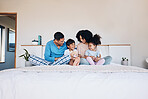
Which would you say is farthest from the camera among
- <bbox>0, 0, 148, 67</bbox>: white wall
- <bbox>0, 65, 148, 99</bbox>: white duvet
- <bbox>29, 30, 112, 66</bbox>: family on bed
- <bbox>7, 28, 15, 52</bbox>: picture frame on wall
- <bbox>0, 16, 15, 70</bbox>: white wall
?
<bbox>7, 28, 15, 52</bbox>: picture frame on wall

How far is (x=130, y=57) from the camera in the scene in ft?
10.4

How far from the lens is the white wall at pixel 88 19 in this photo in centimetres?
337

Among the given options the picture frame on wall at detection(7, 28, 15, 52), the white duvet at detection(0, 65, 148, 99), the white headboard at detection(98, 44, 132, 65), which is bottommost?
the white duvet at detection(0, 65, 148, 99)

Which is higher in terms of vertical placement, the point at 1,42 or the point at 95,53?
the point at 1,42

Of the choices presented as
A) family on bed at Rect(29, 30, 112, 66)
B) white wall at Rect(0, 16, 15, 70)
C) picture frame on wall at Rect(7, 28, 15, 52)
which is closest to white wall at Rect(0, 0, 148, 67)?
family on bed at Rect(29, 30, 112, 66)

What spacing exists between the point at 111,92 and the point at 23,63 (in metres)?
2.83

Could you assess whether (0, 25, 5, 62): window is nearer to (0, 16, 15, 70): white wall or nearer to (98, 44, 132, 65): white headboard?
(0, 16, 15, 70): white wall

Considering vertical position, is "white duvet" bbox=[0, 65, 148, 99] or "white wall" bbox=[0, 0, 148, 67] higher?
"white wall" bbox=[0, 0, 148, 67]

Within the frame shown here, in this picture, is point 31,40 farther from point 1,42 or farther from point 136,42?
point 136,42

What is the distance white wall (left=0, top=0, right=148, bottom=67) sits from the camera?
3.37 metres

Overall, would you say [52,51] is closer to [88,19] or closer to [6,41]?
[88,19]

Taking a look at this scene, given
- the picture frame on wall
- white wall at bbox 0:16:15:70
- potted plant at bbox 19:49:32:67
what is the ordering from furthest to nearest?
the picture frame on wall
white wall at bbox 0:16:15:70
potted plant at bbox 19:49:32:67

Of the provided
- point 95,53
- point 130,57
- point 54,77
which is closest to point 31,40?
point 95,53

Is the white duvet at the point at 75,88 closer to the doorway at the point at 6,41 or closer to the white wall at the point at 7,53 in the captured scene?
the doorway at the point at 6,41
